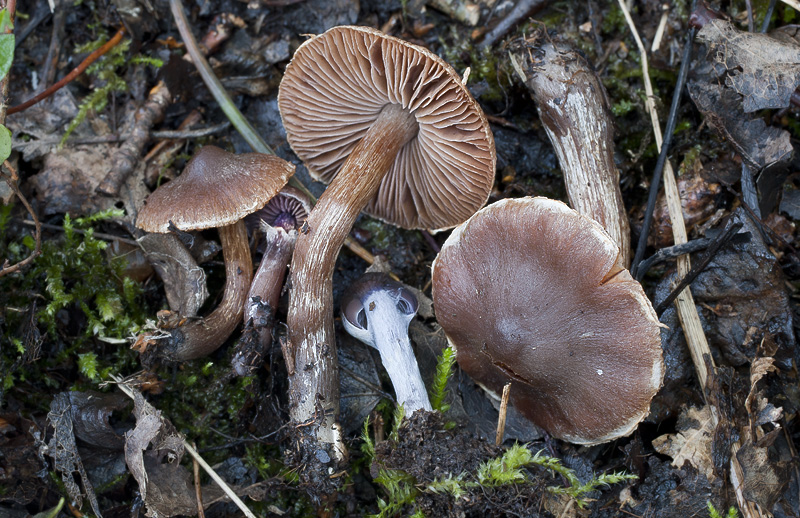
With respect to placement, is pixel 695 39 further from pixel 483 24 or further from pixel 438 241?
pixel 438 241

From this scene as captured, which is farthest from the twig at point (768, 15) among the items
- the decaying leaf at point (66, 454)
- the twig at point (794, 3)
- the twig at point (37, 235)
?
the decaying leaf at point (66, 454)

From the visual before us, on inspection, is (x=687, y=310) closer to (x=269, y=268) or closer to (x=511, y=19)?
(x=511, y=19)

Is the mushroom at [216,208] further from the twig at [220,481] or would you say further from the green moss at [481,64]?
the green moss at [481,64]

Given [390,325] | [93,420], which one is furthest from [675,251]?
[93,420]

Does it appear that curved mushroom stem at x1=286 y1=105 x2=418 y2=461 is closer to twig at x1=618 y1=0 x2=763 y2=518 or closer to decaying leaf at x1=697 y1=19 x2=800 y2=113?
twig at x1=618 y1=0 x2=763 y2=518

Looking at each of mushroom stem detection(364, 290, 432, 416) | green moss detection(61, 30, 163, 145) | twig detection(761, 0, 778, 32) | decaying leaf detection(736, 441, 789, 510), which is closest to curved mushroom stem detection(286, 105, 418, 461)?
mushroom stem detection(364, 290, 432, 416)
